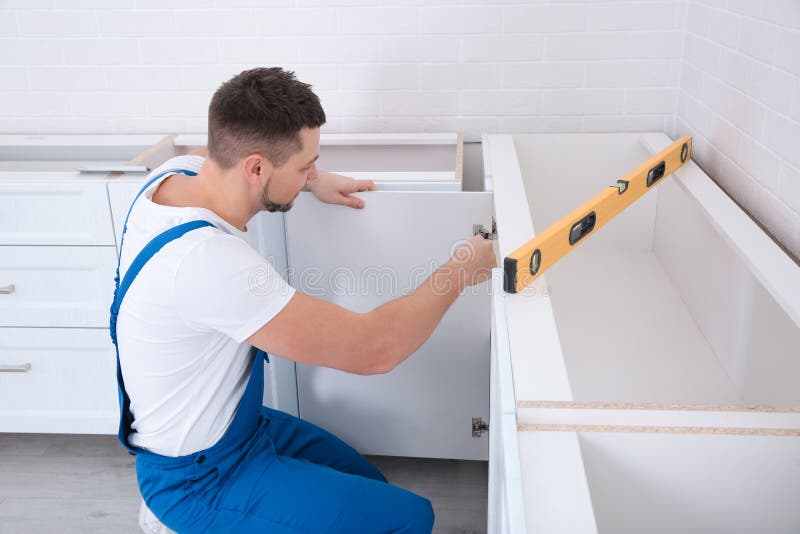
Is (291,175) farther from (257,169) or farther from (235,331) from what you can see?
(235,331)

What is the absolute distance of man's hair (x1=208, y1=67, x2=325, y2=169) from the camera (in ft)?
4.70

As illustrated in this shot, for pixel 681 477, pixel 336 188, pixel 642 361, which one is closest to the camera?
pixel 681 477

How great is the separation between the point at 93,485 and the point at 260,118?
141 centimetres

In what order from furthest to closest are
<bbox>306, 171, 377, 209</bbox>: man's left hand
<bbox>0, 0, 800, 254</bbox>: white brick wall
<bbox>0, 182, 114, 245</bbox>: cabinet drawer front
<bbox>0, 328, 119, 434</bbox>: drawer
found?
<bbox>0, 0, 800, 254</bbox>: white brick wall < <bbox>0, 328, 119, 434</bbox>: drawer < <bbox>0, 182, 114, 245</bbox>: cabinet drawer front < <bbox>306, 171, 377, 209</bbox>: man's left hand

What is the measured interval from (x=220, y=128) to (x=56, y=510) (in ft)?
4.42

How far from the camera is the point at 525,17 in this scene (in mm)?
2375

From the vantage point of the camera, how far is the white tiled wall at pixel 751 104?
61.0 inches

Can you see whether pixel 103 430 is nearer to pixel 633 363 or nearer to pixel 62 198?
pixel 62 198

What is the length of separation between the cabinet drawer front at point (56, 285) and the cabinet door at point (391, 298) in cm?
57

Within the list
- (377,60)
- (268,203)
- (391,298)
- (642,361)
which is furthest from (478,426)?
(377,60)

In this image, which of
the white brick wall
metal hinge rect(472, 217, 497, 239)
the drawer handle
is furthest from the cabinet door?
the drawer handle

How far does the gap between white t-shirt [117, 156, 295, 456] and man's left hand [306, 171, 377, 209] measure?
0.41 m

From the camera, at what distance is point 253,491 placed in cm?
157

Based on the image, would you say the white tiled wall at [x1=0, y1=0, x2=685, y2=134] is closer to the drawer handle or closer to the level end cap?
the drawer handle
